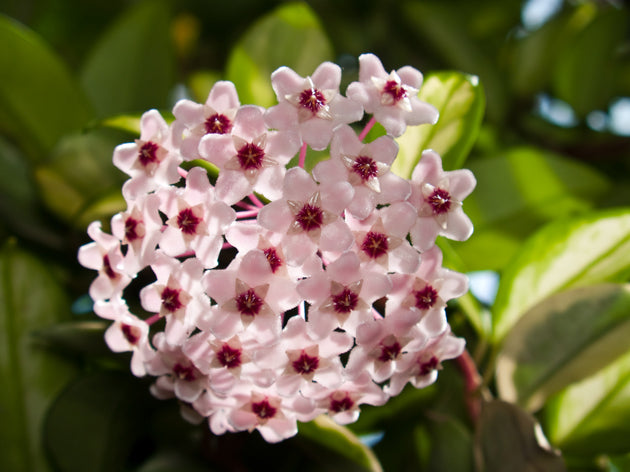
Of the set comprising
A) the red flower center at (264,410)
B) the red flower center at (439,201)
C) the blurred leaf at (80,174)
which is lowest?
the red flower center at (264,410)

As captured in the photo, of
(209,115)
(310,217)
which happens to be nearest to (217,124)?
(209,115)

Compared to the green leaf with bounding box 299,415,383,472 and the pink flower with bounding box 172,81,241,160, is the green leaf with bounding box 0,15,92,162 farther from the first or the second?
the green leaf with bounding box 299,415,383,472

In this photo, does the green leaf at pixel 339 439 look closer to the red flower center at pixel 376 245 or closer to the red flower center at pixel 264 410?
the red flower center at pixel 264 410

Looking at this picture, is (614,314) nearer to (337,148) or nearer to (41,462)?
(337,148)

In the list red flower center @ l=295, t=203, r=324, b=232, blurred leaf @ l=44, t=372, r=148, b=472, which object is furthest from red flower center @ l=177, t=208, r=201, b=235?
blurred leaf @ l=44, t=372, r=148, b=472

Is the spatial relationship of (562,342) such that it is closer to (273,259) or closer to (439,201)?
(439,201)

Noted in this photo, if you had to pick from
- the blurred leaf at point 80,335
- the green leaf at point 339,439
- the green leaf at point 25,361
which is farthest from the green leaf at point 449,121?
the green leaf at point 25,361

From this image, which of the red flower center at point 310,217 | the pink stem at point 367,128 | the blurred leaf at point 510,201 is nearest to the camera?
the red flower center at point 310,217
